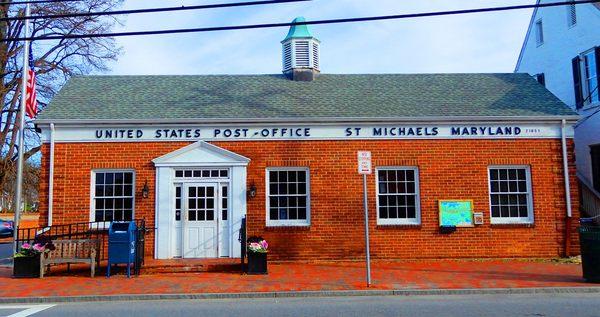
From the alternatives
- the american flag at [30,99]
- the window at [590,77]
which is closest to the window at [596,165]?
the window at [590,77]

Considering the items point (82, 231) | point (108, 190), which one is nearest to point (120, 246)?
point (82, 231)

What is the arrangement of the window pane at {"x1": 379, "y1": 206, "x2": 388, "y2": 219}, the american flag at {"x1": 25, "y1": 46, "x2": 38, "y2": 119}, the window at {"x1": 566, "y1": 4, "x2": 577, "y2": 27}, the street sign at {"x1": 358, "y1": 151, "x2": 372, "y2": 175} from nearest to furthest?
the street sign at {"x1": 358, "y1": 151, "x2": 372, "y2": 175}, the window pane at {"x1": 379, "y1": 206, "x2": 388, "y2": 219}, the american flag at {"x1": 25, "y1": 46, "x2": 38, "y2": 119}, the window at {"x1": 566, "y1": 4, "x2": 577, "y2": 27}

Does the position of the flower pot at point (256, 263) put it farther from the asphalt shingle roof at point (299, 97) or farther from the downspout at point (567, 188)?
the downspout at point (567, 188)

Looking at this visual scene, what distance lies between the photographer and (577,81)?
1934 cm

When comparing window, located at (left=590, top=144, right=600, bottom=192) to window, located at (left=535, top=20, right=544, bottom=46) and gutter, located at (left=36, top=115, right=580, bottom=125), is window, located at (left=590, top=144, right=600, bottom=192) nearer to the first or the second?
gutter, located at (left=36, top=115, right=580, bottom=125)

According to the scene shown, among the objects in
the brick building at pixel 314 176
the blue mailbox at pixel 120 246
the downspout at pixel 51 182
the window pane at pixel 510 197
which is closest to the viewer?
the blue mailbox at pixel 120 246

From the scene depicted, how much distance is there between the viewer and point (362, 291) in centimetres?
982

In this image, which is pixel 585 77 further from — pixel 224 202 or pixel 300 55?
pixel 224 202

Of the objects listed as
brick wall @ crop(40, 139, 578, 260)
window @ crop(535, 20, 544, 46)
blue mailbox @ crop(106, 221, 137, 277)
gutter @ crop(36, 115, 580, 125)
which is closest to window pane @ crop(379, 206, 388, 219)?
brick wall @ crop(40, 139, 578, 260)

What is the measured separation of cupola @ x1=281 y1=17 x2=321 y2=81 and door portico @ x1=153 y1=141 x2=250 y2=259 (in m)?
4.49

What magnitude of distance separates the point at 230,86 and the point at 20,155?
653 cm

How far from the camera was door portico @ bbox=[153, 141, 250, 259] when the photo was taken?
13.7m

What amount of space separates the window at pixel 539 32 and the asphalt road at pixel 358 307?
16559 mm

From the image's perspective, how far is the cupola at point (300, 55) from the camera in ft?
56.2
